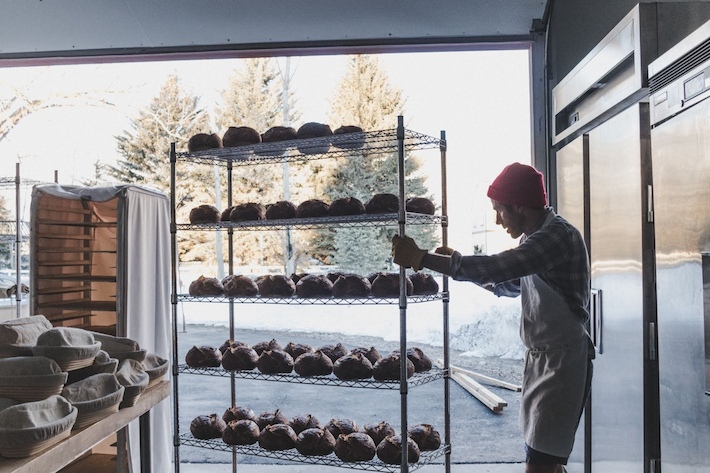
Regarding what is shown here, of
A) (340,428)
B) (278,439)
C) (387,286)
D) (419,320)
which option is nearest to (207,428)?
(278,439)

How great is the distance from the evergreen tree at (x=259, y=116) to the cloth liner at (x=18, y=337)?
3.01 m

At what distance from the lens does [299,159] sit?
3936 millimetres

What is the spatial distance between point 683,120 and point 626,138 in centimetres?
53

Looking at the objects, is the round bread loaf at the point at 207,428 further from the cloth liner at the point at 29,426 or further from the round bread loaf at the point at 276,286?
the cloth liner at the point at 29,426

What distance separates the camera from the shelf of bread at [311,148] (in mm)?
3404

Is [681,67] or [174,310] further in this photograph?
[174,310]

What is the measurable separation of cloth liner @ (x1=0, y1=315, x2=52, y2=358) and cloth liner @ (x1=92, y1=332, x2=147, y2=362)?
0.82 feet

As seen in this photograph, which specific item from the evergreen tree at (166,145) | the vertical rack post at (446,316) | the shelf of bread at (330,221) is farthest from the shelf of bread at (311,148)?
the evergreen tree at (166,145)

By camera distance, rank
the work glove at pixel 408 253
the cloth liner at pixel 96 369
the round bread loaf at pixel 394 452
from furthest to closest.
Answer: the round bread loaf at pixel 394 452
the work glove at pixel 408 253
the cloth liner at pixel 96 369

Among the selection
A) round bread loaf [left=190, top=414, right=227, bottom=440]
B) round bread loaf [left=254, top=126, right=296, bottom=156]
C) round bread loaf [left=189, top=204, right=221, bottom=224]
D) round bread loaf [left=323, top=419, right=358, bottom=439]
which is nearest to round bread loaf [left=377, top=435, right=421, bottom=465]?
round bread loaf [left=323, top=419, right=358, bottom=439]

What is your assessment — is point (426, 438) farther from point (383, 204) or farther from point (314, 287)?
point (383, 204)

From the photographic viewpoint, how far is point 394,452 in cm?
320

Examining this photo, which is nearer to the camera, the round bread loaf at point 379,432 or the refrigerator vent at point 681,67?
the refrigerator vent at point 681,67

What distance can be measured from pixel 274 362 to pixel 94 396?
5.99 ft
